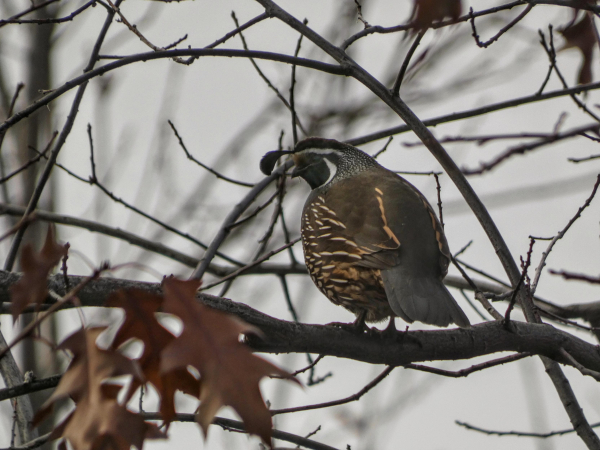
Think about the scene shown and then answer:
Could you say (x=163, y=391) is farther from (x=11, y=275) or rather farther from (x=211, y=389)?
(x=11, y=275)

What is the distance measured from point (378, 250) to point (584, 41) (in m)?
→ 1.51

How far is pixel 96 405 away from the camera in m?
1.68

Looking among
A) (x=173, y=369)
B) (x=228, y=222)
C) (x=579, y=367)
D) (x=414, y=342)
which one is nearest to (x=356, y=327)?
(x=414, y=342)

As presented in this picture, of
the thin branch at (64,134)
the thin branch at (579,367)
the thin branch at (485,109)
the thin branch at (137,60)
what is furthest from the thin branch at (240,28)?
the thin branch at (579,367)

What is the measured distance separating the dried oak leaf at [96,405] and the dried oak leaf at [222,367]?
0.16m

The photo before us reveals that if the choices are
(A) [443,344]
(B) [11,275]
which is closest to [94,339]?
(B) [11,275]

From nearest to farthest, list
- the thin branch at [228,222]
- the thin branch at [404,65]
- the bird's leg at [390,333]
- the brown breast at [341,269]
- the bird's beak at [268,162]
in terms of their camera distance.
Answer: the thin branch at [404,65]
the bird's leg at [390,333]
the brown breast at [341,269]
the thin branch at [228,222]
the bird's beak at [268,162]

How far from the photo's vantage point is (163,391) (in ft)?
6.56

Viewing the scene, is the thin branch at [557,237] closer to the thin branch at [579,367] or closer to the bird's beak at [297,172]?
the thin branch at [579,367]

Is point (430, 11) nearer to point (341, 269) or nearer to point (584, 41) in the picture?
point (584, 41)

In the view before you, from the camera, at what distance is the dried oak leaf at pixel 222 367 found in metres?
1.58

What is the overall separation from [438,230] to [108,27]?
→ 2.15m

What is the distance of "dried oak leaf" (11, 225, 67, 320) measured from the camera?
1.85 m

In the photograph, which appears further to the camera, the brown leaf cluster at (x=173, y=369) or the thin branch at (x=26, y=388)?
the thin branch at (x=26, y=388)
